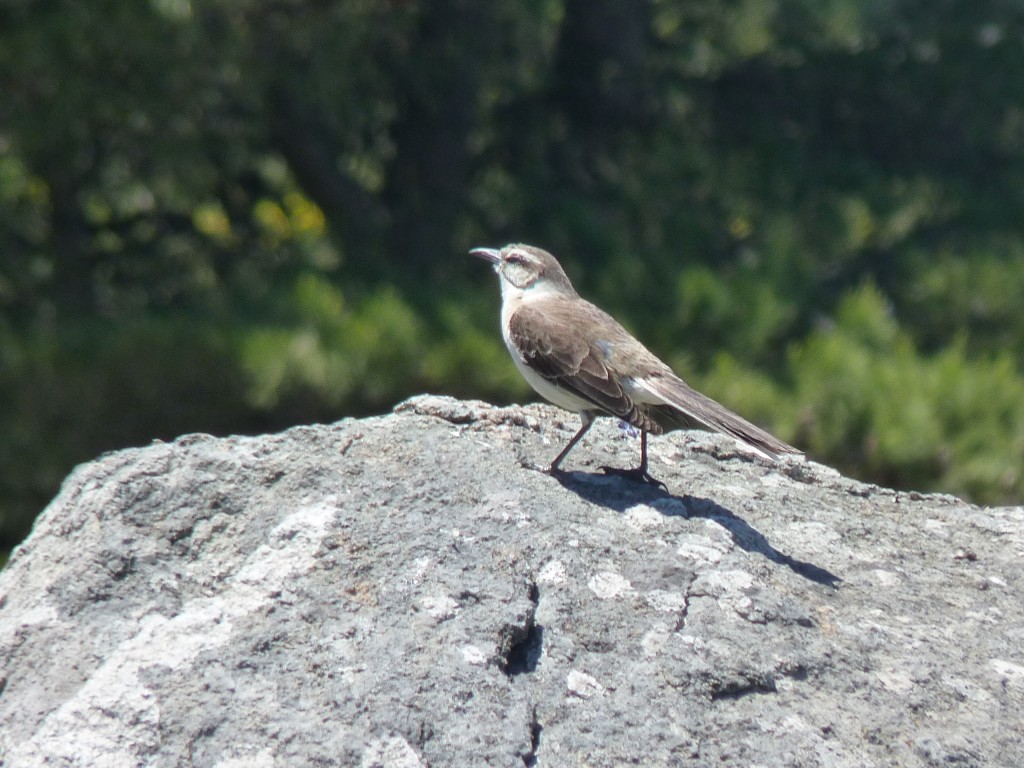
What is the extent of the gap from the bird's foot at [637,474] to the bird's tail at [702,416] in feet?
0.80

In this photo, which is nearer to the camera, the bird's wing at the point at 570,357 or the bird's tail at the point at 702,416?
the bird's tail at the point at 702,416

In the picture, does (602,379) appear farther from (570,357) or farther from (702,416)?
(702,416)

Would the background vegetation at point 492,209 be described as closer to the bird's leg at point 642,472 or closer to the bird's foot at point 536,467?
the bird's leg at point 642,472

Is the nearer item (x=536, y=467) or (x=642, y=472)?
(x=536, y=467)

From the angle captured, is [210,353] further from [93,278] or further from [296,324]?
[93,278]

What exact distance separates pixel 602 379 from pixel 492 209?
5766 millimetres

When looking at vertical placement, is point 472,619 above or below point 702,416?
below

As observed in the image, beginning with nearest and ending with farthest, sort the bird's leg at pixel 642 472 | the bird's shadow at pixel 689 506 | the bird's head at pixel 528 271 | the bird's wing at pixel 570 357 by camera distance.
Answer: the bird's shadow at pixel 689 506
the bird's leg at pixel 642 472
the bird's wing at pixel 570 357
the bird's head at pixel 528 271

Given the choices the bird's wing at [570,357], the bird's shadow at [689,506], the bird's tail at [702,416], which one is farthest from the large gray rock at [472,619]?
the bird's wing at [570,357]

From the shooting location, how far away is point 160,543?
3.12 metres

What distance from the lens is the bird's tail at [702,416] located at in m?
3.54

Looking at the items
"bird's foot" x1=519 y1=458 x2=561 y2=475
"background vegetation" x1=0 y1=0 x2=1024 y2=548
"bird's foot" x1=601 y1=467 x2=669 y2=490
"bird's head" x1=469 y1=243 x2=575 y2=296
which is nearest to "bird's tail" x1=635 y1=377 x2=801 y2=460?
"bird's foot" x1=601 y1=467 x2=669 y2=490

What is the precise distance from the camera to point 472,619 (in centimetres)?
285

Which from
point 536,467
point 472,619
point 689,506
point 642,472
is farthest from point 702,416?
point 472,619
